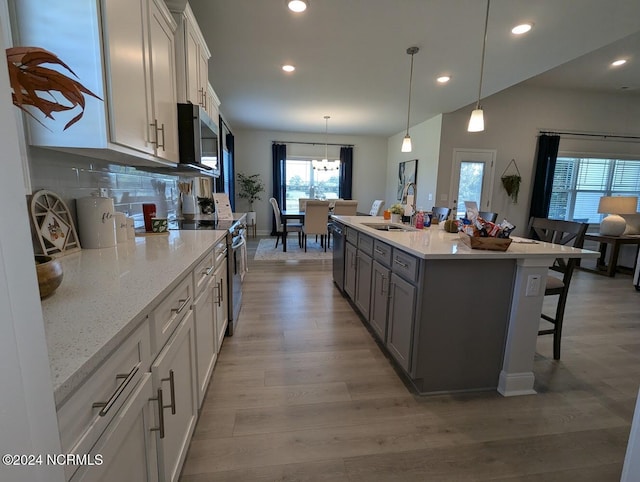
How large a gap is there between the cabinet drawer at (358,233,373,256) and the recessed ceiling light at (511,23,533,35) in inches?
87.4

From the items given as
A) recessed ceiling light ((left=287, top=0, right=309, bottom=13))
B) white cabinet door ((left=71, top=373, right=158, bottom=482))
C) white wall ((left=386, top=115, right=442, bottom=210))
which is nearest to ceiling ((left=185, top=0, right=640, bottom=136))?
recessed ceiling light ((left=287, top=0, right=309, bottom=13))

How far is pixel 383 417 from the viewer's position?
5.18 ft

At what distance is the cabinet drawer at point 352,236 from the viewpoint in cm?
281

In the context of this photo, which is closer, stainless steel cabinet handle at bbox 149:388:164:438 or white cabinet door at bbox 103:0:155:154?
stainless steel cabinet handle at bbox 149:388:164:438

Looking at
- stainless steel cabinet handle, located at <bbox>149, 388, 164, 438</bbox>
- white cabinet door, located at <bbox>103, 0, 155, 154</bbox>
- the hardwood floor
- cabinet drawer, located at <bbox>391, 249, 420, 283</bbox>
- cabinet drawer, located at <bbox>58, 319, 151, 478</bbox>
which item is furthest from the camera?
cabinet drawer, located at <bbox>391, 249, 420, 283</bbox>

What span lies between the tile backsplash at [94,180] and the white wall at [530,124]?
15.7ft

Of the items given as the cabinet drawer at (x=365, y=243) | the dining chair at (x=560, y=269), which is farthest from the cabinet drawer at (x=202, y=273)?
the dining chair at (x=560, y=269)

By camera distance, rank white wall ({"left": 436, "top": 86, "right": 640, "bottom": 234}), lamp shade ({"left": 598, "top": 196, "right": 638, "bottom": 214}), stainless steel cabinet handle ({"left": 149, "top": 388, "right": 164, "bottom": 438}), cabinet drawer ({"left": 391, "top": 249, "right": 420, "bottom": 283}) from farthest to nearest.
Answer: white wall ({"left": 436, "top": 86, "right": 640, "bottom": 234}), lamp shade ({"left": 598, "top": 196, "right": 638, "bottom": 214}), cabinet drawer ({"left": 391, "top": 249, "right": 420, "bottom": 283}), stainless steel cabinet handle ({"left": 149, "top": 388, "right": 164, "bottom": 438})

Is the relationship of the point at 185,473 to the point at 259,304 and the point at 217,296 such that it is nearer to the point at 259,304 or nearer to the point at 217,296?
the point at 217,296

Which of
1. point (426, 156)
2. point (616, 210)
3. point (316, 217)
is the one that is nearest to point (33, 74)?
point (316, 217)

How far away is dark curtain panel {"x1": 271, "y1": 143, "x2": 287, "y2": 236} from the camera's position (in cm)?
724

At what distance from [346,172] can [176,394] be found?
703 cm

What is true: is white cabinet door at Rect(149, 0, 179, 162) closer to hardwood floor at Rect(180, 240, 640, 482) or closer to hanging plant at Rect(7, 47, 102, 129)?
hanging plant at Rect(7, 47, 102, 129)

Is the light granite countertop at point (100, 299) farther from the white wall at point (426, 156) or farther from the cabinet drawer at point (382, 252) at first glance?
the white wall at point (426, 156)
